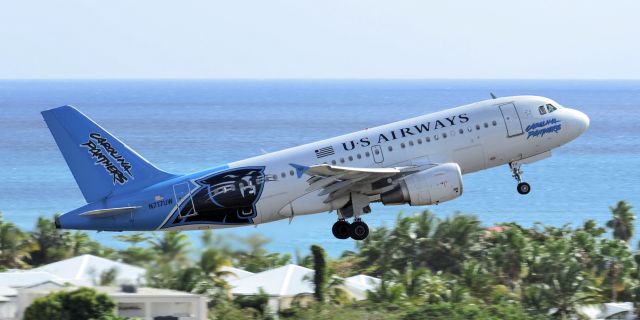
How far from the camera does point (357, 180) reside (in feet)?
140

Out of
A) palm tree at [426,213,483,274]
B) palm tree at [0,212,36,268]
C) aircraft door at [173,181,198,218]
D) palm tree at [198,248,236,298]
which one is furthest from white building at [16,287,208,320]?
palm tree at [426,213,483,274]


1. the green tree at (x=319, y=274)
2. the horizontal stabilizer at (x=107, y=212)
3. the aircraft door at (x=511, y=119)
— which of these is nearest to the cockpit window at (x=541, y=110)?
the aircraft door at (x=511, y=119)

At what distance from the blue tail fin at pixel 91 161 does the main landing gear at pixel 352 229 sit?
752 cm

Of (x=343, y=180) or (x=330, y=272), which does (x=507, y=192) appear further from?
(x=343, y=180)

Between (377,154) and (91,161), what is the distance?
11.2 meters

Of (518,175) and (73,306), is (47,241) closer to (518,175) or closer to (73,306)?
(73,306)

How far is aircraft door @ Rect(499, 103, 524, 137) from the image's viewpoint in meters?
44.5

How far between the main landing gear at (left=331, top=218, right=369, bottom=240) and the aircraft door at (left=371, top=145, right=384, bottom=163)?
8.76 ft

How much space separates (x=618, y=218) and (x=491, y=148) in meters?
37.8

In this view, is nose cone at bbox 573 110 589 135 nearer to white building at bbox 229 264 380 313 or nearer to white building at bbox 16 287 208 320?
white building at bbox 229 264 380 313

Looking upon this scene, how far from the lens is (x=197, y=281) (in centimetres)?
4853

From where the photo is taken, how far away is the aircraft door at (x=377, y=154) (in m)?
43.4

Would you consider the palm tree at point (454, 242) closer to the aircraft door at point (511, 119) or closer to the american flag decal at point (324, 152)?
the aircraft door at point (511, 119)

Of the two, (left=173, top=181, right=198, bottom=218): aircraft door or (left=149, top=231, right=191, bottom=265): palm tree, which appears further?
(left=149, top=231, right=191, bottom=265): palm tree
